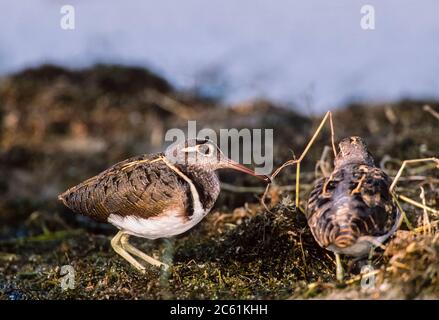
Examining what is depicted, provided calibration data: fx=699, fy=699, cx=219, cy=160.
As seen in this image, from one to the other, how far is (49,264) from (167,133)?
16.7 feet

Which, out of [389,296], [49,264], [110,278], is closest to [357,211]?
[389,296]

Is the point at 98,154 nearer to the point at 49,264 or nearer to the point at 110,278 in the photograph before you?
the point at 49,264

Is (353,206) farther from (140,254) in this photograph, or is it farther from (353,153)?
(140,254)

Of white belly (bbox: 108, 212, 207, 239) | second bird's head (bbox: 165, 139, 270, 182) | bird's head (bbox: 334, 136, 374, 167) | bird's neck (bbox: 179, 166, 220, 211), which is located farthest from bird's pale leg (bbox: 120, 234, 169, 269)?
bird's head (bbox: 334, 136, 374, 167)

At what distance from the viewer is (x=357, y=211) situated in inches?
195

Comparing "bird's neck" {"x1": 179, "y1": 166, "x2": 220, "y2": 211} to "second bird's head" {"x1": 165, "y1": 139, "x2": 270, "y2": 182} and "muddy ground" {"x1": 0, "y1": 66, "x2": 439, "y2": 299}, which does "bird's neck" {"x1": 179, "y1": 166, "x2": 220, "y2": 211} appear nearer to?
"second bird's head" {"x1": 165, "y1": 139, "x2": 270, "y2": 182}

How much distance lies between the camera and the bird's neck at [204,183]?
586 centimetres

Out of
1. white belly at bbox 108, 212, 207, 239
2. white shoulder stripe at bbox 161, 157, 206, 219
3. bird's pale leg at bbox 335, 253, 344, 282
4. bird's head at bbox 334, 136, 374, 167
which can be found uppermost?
bird's head at bbox 334, 136, 374, 167

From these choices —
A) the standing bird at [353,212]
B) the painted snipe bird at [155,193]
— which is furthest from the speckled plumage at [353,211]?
the painted snipe bird at [155,193]

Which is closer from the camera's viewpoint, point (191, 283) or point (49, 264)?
point (191, 283)

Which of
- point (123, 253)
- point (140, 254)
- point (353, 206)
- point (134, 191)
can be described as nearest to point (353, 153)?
point (353, 206)

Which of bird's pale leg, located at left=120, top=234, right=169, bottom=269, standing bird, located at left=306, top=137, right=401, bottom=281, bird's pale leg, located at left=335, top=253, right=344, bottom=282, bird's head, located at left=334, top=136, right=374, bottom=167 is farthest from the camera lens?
bird's pale leg, located at left=120, top=234, right=169, bottom=269

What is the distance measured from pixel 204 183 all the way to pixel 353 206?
1.47 m

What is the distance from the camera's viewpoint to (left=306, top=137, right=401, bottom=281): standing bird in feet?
16.2
